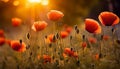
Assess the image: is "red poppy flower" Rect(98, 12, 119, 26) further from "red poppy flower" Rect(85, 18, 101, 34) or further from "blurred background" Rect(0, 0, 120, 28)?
"blurred background" Rect(0, 0, 120, 28)

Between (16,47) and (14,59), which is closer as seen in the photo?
(16,47)

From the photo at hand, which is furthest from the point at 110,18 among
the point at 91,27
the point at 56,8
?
the point at 56,8

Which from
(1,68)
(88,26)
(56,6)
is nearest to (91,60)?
(88,26)

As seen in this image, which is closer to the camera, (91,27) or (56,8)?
(91,27)

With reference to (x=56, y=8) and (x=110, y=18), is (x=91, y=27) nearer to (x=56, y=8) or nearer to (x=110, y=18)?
(x=110, y=18)

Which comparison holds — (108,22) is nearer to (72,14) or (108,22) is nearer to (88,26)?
(88,26)

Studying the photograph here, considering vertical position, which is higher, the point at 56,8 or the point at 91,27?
the point at 56,8

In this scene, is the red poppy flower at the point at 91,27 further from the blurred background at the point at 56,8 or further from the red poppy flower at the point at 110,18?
the blurred background at the point at 56,8

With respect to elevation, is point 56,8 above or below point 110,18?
above

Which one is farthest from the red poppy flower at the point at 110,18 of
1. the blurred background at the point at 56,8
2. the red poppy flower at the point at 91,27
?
A: the blurred background at the point at 56,8

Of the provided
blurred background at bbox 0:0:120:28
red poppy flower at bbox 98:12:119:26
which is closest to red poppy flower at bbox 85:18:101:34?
red poppy flower at bbox 98:12:119:26

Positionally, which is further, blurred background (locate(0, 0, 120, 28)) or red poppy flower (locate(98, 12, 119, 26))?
blurred background (locate(0, 0, 120, 28))
